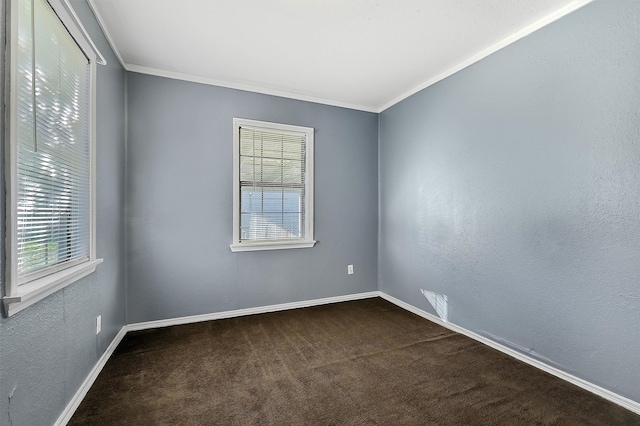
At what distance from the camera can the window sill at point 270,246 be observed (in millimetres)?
3141

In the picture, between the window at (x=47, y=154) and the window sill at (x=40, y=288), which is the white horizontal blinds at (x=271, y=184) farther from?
the window sill at (x=40, y=288)

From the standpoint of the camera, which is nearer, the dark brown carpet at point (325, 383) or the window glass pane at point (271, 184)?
the dark brown carpet at point (325, 383)

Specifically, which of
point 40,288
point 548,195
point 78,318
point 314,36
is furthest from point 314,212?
point 40,288

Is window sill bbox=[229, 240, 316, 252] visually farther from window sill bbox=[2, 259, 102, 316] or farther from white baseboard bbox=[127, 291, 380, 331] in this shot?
window sill bbox=[2, 259, 102, 316]

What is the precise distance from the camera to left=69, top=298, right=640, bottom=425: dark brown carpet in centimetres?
163

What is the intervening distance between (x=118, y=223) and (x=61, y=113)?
127 centimetres

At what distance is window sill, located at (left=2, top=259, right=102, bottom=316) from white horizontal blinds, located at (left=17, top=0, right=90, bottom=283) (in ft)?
0.16

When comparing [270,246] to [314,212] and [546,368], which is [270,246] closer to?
[314,212]

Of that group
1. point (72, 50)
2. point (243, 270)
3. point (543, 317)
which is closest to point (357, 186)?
point (243, 270)

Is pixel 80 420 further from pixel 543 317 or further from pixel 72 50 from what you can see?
pixel 543 317

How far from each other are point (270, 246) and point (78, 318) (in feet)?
5.94

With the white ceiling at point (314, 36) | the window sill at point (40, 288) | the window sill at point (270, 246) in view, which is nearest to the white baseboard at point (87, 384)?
the window sill at point (40, 288)

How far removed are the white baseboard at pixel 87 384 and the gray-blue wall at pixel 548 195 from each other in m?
2.94

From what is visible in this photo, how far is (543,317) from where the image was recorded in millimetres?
2102
